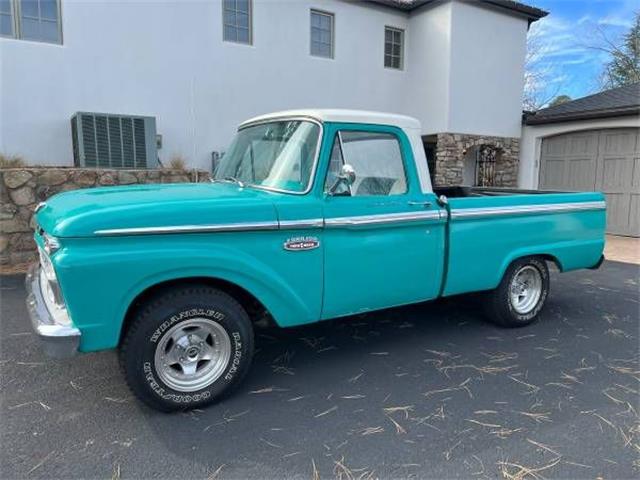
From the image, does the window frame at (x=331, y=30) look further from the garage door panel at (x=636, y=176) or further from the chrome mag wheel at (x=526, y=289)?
the chrome mag wheel at (x=526, y=289)

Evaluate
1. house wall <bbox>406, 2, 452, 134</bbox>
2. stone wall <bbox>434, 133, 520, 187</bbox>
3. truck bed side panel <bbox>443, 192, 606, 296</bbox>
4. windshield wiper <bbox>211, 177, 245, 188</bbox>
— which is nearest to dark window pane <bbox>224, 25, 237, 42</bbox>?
house wall <bbox>406, 2, 452, 134</bbox>

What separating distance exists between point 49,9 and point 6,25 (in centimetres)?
84

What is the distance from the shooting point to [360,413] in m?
3.11

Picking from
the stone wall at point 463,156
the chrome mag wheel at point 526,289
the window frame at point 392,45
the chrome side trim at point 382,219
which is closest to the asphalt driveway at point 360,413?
the chrome mag wheel at point 526,289

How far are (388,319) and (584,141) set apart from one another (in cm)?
1038

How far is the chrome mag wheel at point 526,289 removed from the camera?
15.9 feet

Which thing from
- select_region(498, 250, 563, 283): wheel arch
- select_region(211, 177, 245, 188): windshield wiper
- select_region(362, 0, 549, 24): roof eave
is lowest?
select_region(498, 250, 563, 283): wheel arch

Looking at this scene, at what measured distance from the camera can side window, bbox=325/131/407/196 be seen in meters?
3.55

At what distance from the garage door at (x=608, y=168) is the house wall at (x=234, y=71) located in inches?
74.5

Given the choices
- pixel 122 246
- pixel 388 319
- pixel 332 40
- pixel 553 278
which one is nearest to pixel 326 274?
pixel 122 246

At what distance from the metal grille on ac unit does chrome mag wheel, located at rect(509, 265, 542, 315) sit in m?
7.11

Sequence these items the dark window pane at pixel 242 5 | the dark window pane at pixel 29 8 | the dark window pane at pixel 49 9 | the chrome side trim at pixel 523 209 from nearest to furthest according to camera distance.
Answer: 1. the chrome side trim at pixel 523 209
2. the dark window pane at pixel 29 8
3. the dark window pane at pixel 49 9
4. the dark window pane at pixel 242 5

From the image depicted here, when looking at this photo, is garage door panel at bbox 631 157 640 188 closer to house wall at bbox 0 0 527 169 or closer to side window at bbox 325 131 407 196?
house wall at bbox 0 0 527 169

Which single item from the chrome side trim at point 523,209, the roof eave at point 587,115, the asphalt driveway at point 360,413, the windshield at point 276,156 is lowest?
the asphalt driveway at point 360,413
